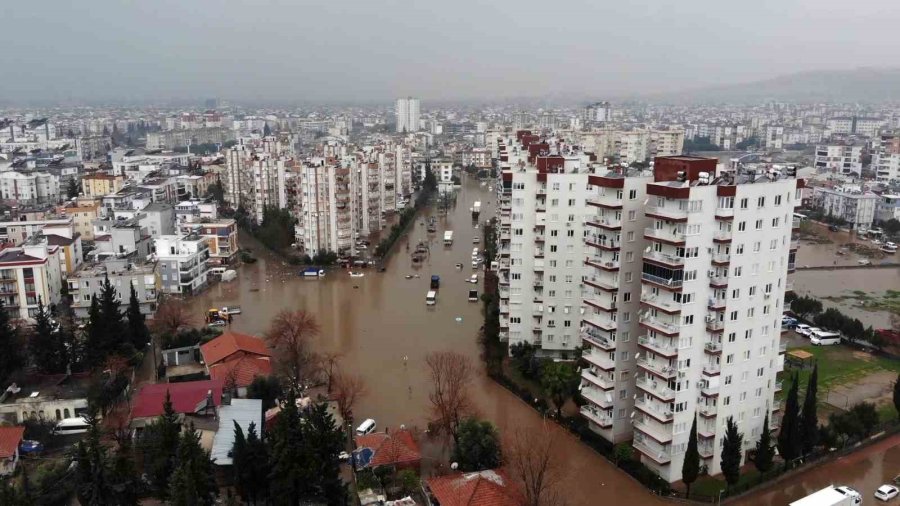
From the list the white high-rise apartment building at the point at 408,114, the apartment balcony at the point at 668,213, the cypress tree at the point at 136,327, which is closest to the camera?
the apartment balcony at the point at 668,213

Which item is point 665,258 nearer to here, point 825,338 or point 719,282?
point 719,282

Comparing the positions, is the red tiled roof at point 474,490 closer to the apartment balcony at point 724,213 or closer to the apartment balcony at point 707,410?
the apartment balcony at point 707,410

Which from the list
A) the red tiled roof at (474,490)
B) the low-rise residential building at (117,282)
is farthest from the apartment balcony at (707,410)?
the low-rise residential building at (117,282)

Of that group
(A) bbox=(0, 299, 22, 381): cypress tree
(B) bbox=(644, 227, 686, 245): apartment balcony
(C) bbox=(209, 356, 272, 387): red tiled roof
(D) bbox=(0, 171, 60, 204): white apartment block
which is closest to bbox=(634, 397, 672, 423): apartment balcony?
(B) bbox=(644, 227, 686, 245): apartment balcony

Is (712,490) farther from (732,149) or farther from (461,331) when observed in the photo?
(732,149)

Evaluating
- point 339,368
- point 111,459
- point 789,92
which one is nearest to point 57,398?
point 111,459

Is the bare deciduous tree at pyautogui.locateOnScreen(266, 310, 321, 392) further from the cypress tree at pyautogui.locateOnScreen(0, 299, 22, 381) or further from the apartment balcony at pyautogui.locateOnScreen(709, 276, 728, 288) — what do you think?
the apartment balcony at pyautogui.locateOnScreen(709, 276, 728, 288)
